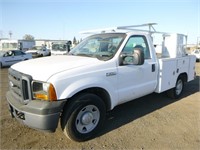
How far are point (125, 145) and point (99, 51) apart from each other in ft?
6.49

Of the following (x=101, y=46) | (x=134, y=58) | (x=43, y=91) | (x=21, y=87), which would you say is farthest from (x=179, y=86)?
(x=21, y=87)

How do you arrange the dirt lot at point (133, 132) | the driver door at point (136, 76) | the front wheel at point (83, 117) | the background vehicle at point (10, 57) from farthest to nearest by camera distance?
the background vehicle at point (10, 57), the driver door at point (136, 76), the dirt lot at point (133, 132), the front wheel at point (83, 117)

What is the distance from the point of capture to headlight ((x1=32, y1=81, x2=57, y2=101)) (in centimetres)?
286

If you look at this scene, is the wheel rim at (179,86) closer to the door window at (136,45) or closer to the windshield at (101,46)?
the door window at (136,45)

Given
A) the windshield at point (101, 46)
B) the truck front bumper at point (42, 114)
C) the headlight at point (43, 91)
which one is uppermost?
the windshield at point (101, 46)

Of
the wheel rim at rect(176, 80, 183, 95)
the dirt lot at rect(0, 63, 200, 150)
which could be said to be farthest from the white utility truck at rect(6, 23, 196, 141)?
the wheel rim at rect(176, 80, 183, 95)

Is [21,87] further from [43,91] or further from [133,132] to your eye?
[133,132]

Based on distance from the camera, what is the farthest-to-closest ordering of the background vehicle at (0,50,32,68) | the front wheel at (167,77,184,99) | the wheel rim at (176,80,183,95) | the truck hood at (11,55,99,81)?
1. the background vehicle at (0,50,32,68)
2. the wheel rim at (176,80,183,95)
3. the front wheel at (167,77,184,99)
4. the truck hood at (11,55,99,81)

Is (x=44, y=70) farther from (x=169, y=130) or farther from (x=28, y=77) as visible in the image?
(x=169, y=130)

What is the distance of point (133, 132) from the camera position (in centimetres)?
378

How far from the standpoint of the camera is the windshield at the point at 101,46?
3.90m

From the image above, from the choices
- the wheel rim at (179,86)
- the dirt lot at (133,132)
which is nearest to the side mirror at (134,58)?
the dirt lot at (133,132)

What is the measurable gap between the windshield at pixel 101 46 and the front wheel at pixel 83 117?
89cm

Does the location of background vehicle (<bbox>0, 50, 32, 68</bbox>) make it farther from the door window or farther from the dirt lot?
the door window
